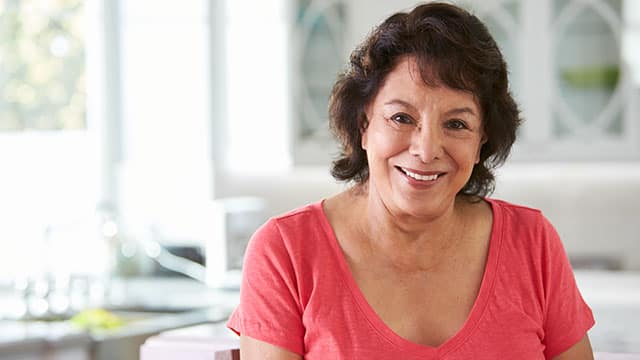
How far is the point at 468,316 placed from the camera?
1854mm

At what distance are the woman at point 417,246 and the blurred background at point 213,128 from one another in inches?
87.2

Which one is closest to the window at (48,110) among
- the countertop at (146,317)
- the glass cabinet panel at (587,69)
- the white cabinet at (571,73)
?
Result: the countertop at (146,317)

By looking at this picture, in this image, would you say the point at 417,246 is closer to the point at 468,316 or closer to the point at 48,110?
the point at 468,316

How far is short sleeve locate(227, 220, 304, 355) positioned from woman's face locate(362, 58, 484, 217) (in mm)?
203

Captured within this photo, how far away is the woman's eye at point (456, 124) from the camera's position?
1.80m

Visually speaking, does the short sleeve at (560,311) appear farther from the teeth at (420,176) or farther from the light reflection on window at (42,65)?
the light reflection on window at (42,65)

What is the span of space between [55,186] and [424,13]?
331 cm

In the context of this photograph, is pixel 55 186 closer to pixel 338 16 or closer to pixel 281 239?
pixel 338 16

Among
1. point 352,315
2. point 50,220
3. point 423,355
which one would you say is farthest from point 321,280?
point 50,220

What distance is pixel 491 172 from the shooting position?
202 cm

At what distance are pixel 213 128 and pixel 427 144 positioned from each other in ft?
10.1

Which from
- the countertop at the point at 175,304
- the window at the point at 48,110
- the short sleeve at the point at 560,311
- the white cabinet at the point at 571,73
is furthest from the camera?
the window at the point at 48,110

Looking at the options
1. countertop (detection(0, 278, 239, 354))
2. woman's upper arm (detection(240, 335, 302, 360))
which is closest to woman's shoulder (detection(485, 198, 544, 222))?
woman's upper arm (detection(240, 335, 302, 360))

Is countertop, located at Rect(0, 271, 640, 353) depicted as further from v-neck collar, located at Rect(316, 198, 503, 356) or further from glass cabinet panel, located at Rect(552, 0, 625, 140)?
v-neck collar, located at Rect(316, 198, 503, 356)
